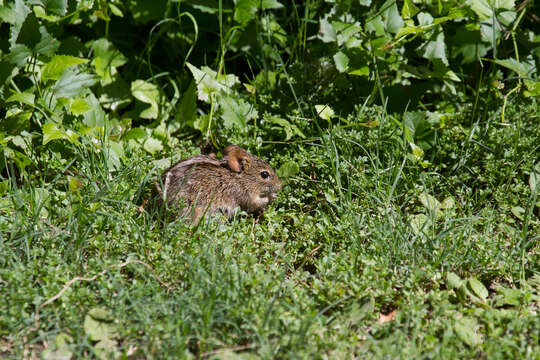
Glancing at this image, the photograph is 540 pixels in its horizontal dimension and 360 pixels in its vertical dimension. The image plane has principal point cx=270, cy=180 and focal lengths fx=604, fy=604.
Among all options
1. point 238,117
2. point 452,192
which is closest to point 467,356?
point 452,192

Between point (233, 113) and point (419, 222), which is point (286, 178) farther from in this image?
A: point (419, 222)

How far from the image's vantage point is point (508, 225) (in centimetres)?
455

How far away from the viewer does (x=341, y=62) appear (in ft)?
16.8

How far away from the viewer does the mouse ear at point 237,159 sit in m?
4.89

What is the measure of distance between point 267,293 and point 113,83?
3151 mm

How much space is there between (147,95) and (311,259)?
2.54 metres

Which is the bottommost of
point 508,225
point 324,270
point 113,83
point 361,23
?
point 508,225

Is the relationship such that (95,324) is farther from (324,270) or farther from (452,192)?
(452,192)

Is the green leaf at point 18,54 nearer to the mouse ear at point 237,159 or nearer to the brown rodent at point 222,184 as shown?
the brown rodent at point 222,184

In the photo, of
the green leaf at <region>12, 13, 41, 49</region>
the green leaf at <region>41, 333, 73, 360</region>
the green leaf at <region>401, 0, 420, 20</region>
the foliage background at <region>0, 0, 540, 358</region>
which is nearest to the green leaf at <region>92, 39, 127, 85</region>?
the foliage background at <region>0, 0, 540, 358</region>

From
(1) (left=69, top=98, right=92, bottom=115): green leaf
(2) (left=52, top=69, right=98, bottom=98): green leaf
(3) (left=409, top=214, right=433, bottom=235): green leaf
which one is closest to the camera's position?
(3) (left=409, top=214, right=433, bottom=235): green leaf

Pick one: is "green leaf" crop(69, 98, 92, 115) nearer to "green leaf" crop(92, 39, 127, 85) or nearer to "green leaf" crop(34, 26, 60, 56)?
"green leaf" crop(34, 26, 60, 56)

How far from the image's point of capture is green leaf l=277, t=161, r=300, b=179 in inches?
194

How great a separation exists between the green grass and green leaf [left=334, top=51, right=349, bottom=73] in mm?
469
